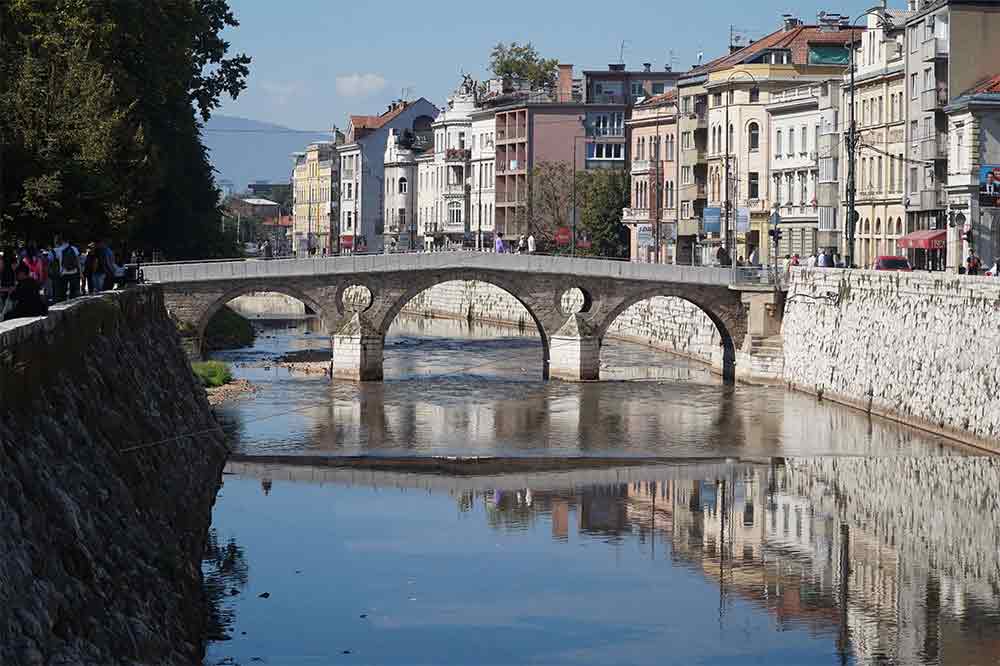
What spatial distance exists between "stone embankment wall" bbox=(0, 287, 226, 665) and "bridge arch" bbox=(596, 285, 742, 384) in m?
32.2

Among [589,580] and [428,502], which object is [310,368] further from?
[589,580]

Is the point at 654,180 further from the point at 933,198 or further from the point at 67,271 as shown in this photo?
the point at 67,271

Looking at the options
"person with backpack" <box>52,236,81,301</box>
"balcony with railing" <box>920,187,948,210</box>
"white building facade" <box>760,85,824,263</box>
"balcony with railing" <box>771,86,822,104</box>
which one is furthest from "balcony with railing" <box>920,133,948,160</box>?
"person with backpack" <box>52,236,81,301</box>

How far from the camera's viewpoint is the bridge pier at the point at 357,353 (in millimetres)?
63406

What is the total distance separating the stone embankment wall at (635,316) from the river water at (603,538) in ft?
47.4

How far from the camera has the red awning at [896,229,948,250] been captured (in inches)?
2506

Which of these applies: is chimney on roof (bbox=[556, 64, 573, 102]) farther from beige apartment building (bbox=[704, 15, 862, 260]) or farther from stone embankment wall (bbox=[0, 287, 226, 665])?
stone embankment wall (bbox=[0, 287, 226, 665])

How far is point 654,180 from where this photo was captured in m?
99.4

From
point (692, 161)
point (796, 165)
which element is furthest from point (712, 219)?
point (692, 161)

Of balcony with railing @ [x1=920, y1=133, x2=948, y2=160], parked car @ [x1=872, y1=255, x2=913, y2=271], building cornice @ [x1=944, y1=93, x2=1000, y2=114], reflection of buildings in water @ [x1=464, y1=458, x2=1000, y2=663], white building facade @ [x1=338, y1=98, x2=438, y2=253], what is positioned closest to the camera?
reflection of buildings in water @ [x1=464, y1=458, x2=1000, y2=663]

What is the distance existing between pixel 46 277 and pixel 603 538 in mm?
11074

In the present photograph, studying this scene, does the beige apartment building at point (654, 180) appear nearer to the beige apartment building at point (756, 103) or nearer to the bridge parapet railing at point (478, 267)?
the beige apartment building at point (756, 103)

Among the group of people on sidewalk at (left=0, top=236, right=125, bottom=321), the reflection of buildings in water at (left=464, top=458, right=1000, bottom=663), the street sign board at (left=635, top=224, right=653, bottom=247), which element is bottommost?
the reflection of buildings in water at (left=464, top=458, right=1000, bottom=663)

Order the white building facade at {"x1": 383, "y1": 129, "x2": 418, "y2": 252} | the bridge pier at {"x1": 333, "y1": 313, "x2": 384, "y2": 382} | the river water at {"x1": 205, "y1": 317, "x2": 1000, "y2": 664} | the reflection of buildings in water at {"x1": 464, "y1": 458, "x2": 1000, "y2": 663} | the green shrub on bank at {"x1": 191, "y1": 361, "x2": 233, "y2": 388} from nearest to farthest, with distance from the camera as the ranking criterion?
the river water at {"x1": 205, "y1": 317, "x2": 1000, "y2": 664}, the reflection of buildings in water at {"x1": 464, "y1": 458, "x2": 1000, "y2": 663}, the green shrub on bank at {"x1": 191, "y1": 361, "x2": 233, "y2": 388}, the bridge pier at {"x1": 333, "y1": 313, "x2": 384, "y2": 382}, the white building facade at {"x1": 383, "y1": 129, "x2": 418, "y2": 252}
